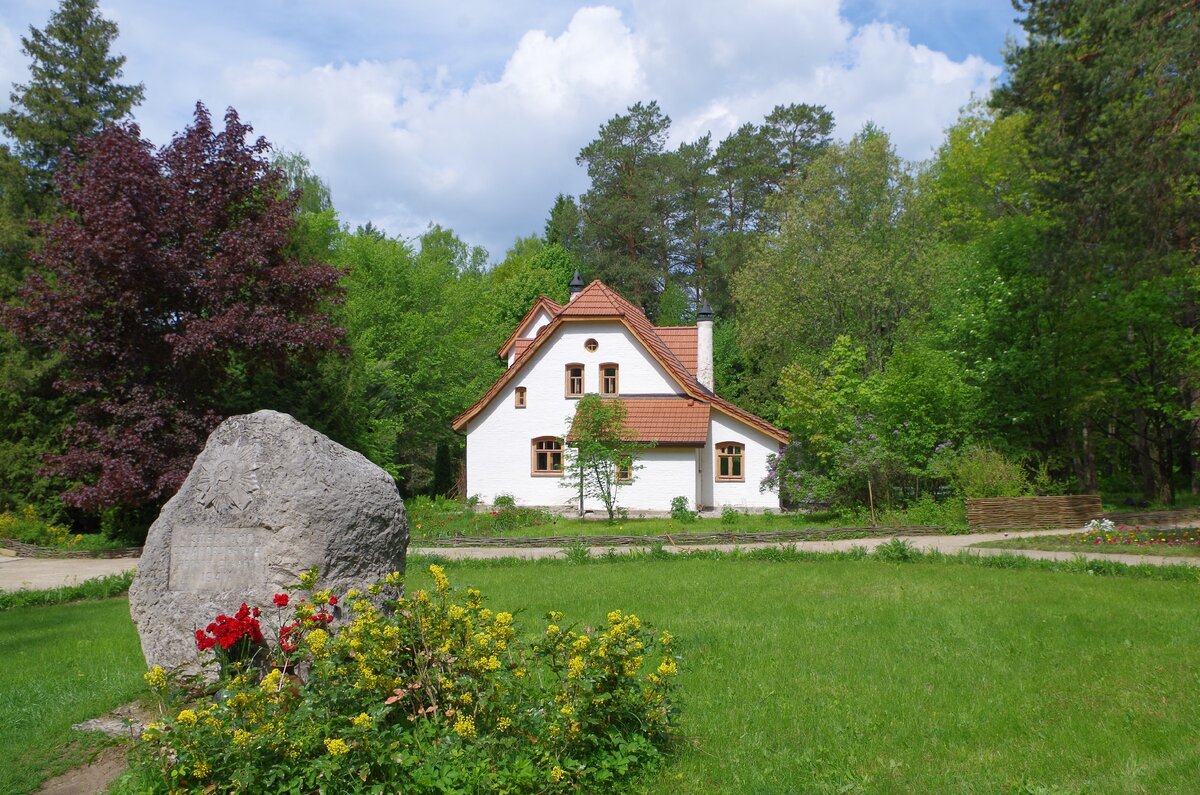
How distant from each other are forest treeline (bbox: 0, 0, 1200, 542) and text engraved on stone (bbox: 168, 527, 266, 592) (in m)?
11.3

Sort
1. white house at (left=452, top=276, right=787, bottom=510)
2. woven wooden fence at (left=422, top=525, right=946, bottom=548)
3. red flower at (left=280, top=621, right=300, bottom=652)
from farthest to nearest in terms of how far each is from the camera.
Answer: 1. white house at (left=452, top=276, right=787, bottom=510)
2. woven wooden fence at (left=422, top=525, right=946, bottom=548)
3. red flower at (left=280, top=621, right=300, bottom=652)

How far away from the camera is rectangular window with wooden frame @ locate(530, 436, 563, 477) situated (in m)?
29.4

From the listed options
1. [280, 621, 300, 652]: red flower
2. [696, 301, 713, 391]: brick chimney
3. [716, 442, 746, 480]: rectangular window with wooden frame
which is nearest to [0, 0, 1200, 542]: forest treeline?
[716, 442, 746, 480]: rectangular window with wooden frame

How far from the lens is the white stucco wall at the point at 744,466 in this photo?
28.2m

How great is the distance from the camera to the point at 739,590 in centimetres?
1215

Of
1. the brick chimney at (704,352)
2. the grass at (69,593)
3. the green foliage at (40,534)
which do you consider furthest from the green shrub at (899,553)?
the green foliage at (40,534)

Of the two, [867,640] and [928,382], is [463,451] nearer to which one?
[928,382]

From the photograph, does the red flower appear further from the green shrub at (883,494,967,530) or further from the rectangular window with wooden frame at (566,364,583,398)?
the rectangular window with wooden frame at (566,364,583,398)

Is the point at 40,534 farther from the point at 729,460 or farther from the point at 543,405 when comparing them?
the point at 729,460

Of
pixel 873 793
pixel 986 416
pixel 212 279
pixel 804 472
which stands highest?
pixel 212 279

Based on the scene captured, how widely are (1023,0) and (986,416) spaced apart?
11104mm

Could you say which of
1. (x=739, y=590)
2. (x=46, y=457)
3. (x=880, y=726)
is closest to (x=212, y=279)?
(x=46, y=457)

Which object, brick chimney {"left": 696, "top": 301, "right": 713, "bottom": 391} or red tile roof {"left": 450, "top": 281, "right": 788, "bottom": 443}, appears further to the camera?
brick chimney {"left": 696, "top": 301, "right": 713, "bottom": 391}

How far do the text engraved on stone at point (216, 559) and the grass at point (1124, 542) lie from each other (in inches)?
567
